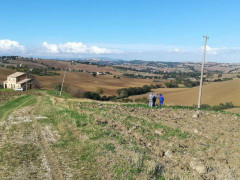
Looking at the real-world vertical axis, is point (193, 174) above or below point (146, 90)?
above

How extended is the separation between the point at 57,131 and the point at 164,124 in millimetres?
6434

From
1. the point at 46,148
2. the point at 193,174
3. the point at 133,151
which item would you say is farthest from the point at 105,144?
the point at 193,174

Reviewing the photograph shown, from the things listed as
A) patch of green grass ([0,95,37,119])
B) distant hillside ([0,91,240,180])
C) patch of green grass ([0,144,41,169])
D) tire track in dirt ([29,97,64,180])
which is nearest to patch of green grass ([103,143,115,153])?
distant hillside ([0,91,240,180])

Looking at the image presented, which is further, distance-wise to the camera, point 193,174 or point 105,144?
point 105,144

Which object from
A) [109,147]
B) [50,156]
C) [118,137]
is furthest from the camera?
[118,137]

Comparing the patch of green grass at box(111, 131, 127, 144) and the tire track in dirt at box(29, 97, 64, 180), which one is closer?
the tire track in dirt at box(29, 97, 64, 180)

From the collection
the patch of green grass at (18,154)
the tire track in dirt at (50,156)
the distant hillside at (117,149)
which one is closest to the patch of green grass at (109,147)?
the distant hillside at (117,149)

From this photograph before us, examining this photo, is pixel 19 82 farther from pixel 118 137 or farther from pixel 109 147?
pixel 109 147

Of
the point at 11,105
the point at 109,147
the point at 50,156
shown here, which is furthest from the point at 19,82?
the point at 109,147

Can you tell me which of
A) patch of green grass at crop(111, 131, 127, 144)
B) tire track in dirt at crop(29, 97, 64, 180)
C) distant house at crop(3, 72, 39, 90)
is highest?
patch of green grass at crop(111, 131, 127, 144)

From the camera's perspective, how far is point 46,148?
10039 millimetres

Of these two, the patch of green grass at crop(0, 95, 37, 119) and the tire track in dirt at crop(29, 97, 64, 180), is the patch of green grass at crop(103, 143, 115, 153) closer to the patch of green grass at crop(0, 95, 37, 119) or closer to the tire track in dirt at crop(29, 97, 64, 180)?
the tire track in dirt at crop(29, 97, 64, 180)

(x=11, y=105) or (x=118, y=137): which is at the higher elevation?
(x=118, y=137)

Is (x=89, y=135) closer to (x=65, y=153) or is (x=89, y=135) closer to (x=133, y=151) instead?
(x=65, y=153)
